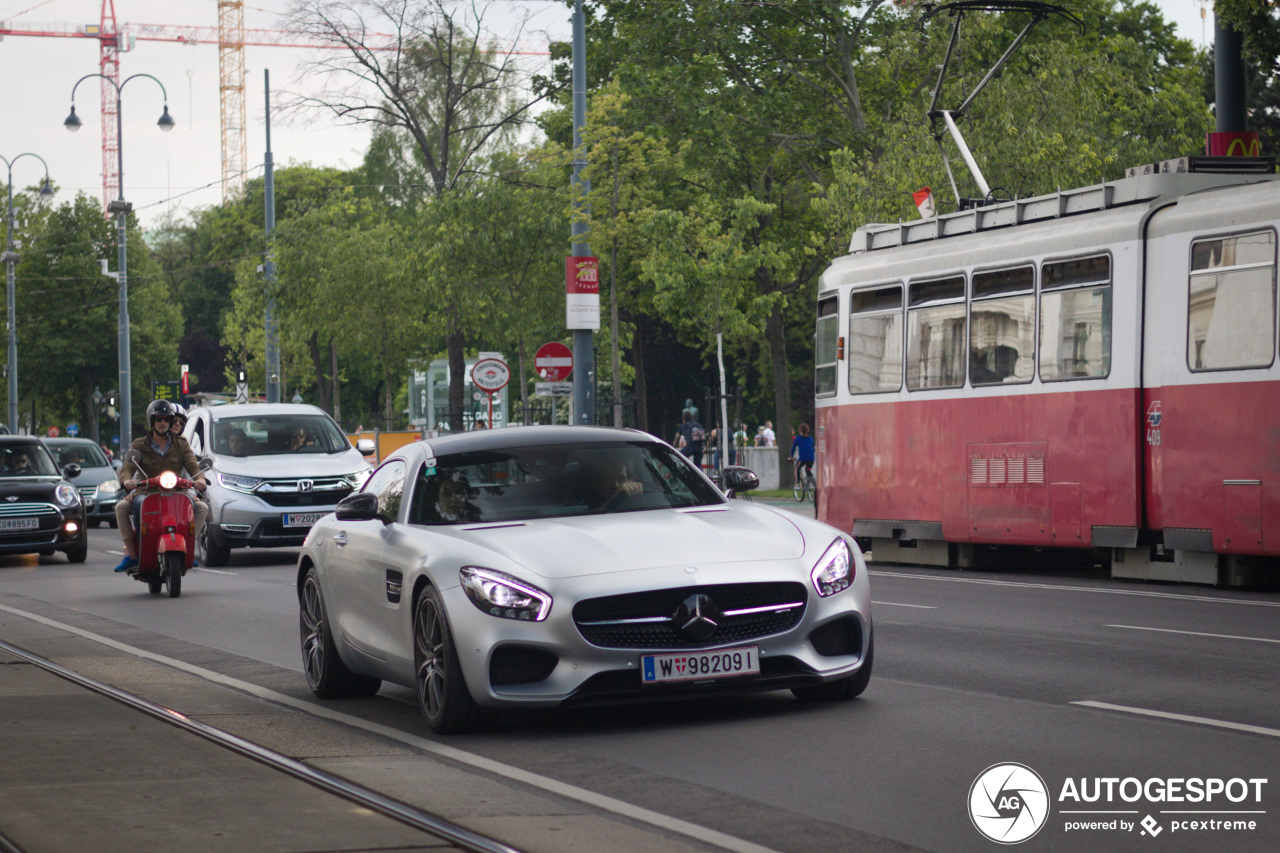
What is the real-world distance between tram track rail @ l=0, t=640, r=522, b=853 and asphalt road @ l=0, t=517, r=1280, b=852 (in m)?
0.67

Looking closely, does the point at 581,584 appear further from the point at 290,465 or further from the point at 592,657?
the point at 290,465

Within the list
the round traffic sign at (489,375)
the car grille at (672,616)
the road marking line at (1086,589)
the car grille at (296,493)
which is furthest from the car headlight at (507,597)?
the round traffic sign at (489,375)

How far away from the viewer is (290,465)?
72.7ft

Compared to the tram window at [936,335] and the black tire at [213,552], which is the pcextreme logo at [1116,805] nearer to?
the tram window at [936,335]

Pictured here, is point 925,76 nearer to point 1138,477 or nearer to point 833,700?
point 1138,477

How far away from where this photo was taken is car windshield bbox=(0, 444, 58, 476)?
78.5 ft

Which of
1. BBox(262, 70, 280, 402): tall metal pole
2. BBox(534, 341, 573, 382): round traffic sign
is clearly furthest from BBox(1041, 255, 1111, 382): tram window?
BBox(262, 70, 280, 402): tall metal pole

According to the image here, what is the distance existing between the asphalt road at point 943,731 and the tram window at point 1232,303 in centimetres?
235

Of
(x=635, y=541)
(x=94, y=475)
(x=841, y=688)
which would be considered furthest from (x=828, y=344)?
(x=94, y=475)

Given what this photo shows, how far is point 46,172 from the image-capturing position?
213ft

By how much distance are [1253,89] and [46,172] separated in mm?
40388

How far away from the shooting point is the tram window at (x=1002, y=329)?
17.8 metres

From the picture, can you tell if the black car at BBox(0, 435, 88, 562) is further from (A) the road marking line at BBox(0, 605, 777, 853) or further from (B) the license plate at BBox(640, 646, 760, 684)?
(B) the license plate at BBox(640, 646, 760, 684)

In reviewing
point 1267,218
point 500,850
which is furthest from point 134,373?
point 500,850
